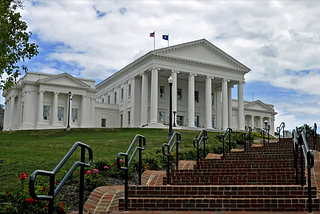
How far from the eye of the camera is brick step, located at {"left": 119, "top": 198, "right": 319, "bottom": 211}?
793 centimetres

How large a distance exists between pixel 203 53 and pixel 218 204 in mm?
52366

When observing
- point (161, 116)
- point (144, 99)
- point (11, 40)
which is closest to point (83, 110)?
point (144, 99)

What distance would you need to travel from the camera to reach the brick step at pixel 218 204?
793 cm

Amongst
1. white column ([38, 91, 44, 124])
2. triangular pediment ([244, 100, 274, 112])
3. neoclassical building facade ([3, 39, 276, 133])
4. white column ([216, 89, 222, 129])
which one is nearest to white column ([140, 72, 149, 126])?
neoclassical building facade ([3, 39, 276, 133])

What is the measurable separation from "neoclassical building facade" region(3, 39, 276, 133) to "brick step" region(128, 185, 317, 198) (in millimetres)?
43731

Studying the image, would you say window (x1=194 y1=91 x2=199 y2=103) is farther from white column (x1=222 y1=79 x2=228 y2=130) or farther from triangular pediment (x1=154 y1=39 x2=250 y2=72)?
triangular pediment (x1=154 y1=39 x2=250 y2=72)

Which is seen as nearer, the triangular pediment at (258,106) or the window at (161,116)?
the window at (161,116)

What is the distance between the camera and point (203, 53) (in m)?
59.2

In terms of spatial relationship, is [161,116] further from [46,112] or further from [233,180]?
[233,180]

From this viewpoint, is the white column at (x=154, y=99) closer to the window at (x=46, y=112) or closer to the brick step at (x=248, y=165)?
the window at (x=46, y=112)

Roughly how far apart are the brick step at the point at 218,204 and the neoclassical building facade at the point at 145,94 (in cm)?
4440

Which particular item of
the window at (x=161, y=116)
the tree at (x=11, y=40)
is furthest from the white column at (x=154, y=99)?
the tree at (x=11, y=40)

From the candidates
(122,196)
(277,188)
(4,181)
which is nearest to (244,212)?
(277,188)

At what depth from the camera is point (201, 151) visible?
17031 mm
